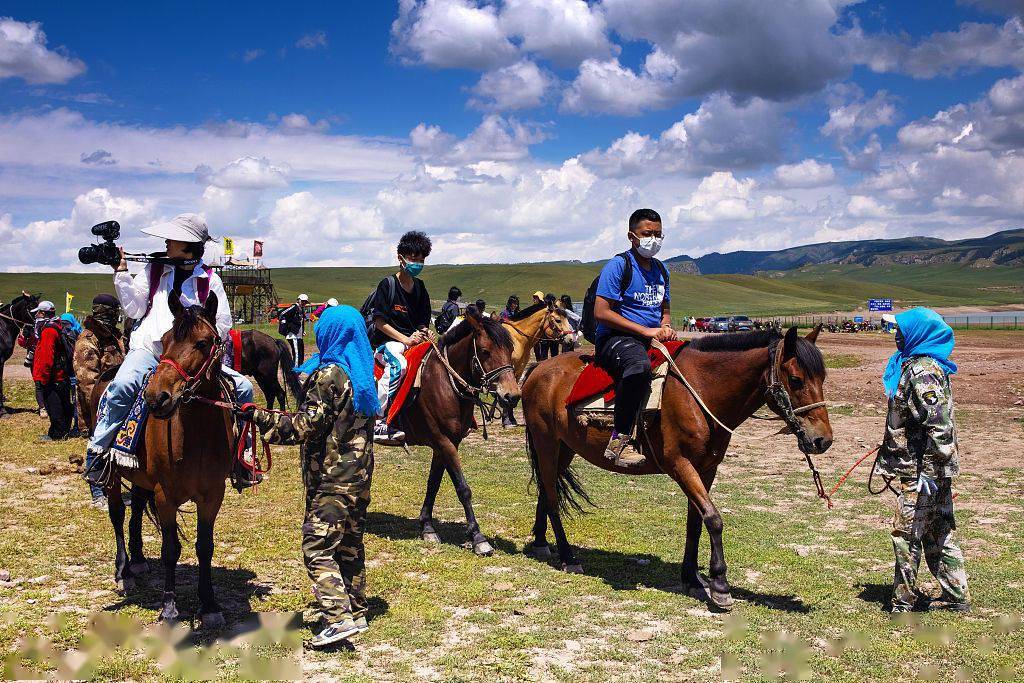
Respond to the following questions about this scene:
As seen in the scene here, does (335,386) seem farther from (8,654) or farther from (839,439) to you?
(839,439)

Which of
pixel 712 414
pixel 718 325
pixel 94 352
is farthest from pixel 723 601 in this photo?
pixel 718 325

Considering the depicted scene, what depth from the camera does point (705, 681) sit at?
5418mm

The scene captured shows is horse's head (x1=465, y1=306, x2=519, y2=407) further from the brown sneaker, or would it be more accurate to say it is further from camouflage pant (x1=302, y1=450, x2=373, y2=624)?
camouflage pant (x1=302, y1=450, x2=373, y2=624)

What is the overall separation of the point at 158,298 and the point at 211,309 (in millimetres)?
621

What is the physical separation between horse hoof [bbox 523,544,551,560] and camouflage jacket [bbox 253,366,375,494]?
3080 millimetres

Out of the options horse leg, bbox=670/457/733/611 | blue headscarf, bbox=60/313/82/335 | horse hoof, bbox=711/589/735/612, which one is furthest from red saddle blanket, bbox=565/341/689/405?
blue headscarf, bbox=60/313/82/335

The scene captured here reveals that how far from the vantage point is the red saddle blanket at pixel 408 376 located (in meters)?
9.47

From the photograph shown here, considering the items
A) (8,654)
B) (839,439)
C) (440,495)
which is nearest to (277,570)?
(8,654)

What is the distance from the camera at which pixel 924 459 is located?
6.77 meters

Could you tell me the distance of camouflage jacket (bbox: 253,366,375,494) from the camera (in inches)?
231

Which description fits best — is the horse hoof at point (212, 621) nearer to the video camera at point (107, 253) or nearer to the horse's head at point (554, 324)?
the video camera at point (107, 253)

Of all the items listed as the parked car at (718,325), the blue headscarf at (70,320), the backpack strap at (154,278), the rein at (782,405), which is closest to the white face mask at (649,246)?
the rein at (782,405)

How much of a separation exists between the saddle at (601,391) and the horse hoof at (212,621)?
3885 mm

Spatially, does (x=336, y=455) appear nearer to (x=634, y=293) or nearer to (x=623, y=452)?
(x=623, y=452)
